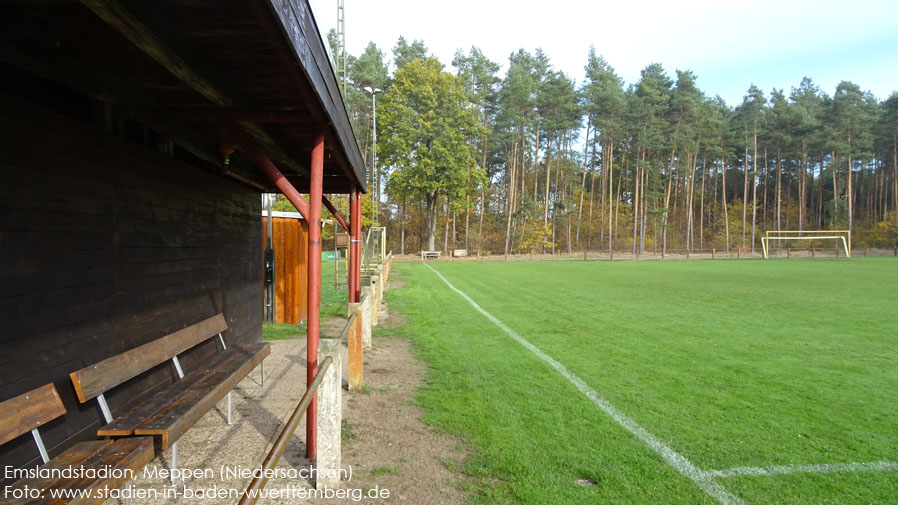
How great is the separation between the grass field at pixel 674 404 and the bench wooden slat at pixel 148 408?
198 cm

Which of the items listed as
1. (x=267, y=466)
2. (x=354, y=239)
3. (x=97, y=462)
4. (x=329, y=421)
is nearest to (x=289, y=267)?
(x=354, y=239)

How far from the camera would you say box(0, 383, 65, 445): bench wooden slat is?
220cm

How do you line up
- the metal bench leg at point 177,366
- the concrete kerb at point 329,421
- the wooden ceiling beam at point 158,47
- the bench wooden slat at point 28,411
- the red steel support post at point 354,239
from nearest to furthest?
the wooden ceiling beam at point 158,47 → the bench wooden slat at point 28,411 → the concrete kerb at point 329,421 → the metal bench leg at point 177,366 → the red steel support post at point 354,239

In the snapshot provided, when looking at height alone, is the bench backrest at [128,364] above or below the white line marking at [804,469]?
above

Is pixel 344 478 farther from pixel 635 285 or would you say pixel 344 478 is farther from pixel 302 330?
pixel 635 285

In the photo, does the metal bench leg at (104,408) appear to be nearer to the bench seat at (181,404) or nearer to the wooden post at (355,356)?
the bench seat at (181,404)

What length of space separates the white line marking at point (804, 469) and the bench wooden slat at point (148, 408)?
3.58 meters

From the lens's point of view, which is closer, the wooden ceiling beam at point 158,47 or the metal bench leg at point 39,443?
the wooden ceiling beam at point 158,47

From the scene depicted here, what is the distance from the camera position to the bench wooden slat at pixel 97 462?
211 centimetres

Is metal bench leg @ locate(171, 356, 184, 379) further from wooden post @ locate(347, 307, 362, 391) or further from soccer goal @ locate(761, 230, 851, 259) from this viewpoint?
soccer goal @ locate(761, 230, 851, 259)

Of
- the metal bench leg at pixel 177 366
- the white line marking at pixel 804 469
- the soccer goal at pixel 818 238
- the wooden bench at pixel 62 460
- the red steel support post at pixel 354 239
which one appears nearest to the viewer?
the wooden bench at pixel 62 460

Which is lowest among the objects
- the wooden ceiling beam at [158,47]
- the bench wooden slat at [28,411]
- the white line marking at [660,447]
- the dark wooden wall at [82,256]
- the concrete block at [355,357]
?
the white line marking at [660,447]

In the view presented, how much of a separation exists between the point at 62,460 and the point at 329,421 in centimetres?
135

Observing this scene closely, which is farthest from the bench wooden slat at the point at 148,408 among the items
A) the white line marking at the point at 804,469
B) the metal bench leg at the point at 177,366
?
the white line marking at the point at 804,469
